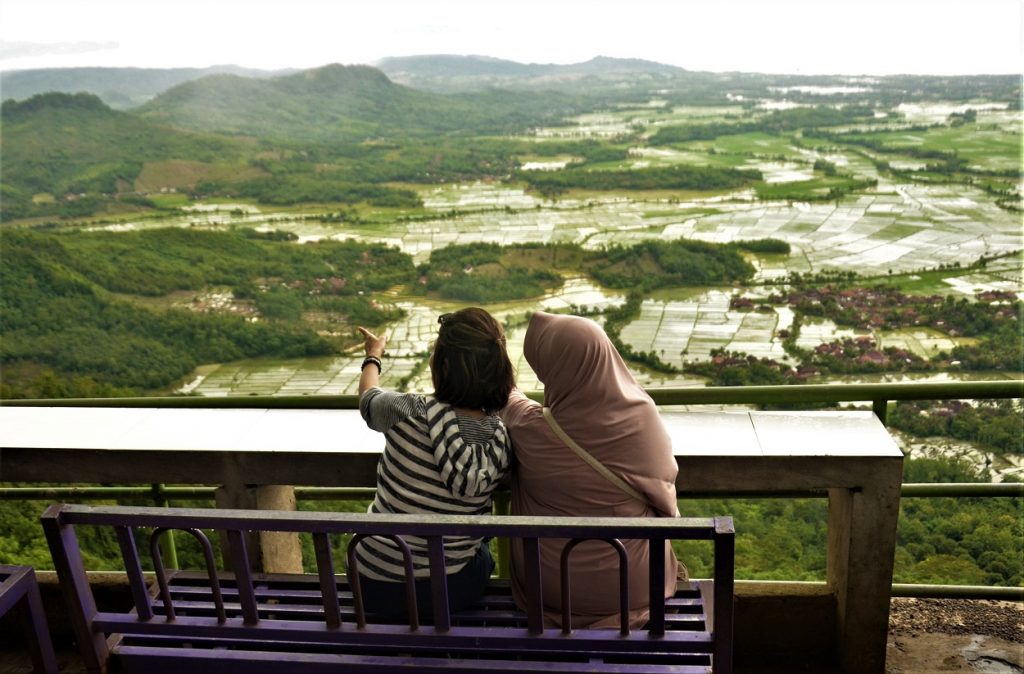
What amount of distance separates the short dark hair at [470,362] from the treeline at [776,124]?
138 ft

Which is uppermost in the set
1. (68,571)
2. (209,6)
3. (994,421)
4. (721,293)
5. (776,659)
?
(209,6)

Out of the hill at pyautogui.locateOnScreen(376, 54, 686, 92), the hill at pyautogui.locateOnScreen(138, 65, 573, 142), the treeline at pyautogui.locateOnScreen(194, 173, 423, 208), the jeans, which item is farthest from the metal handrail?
the hill at pyautogui.locateOnScreen(376, 54, 686, 92)

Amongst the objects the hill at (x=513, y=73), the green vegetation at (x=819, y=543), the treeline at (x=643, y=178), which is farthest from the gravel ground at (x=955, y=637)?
the hill at (x=513, y=73)

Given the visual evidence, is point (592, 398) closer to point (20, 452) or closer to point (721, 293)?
point (20, 452)

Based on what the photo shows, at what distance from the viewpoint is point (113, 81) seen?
43.4m

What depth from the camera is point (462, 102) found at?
53594 mm

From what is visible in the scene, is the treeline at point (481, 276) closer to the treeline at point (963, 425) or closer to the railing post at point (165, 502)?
the treeline at point (963, 425)

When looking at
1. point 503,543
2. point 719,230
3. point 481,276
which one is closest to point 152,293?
point 481,276

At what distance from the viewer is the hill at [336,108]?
43938mm

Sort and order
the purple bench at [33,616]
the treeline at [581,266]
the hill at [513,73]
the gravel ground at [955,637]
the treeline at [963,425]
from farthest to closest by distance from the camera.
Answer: the hill at [513,73]
the treeline at [581,266]
the treeline at [963,425]
the gravel ground at [955,637]
the purple bench at [33,616]

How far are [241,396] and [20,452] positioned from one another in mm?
671

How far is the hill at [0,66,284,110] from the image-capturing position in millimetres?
37219

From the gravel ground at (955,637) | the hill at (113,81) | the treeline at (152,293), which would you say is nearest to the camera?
the gravel ground at (955,637)

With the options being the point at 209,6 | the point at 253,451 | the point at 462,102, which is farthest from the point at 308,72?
the point at 253,451
